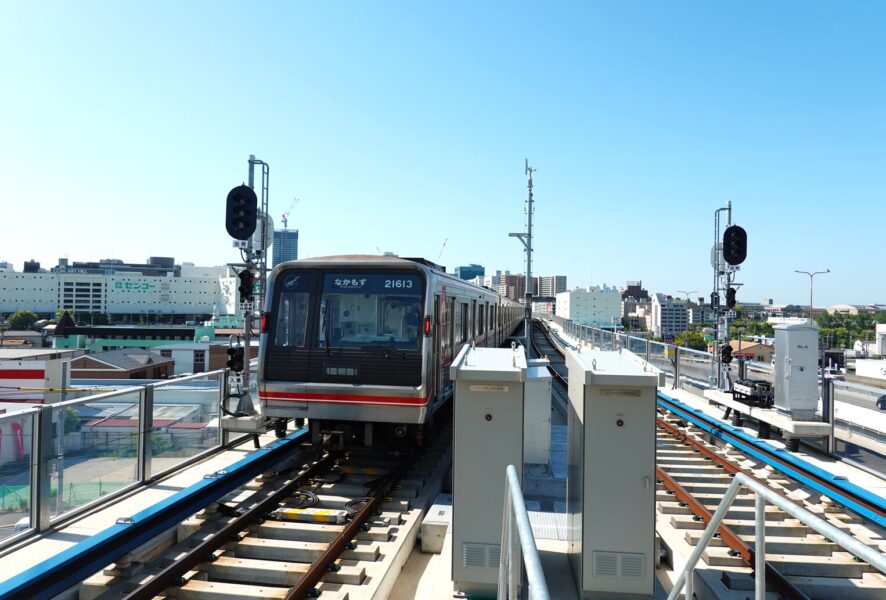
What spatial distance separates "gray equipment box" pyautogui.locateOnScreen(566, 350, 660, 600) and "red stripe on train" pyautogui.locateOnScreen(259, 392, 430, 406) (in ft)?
12.8

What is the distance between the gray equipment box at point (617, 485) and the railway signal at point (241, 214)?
7.03 meters

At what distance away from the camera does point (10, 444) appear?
5238 millimetres

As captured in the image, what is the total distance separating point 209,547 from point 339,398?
3.02 meters

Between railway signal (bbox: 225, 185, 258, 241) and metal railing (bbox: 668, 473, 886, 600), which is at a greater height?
railway signal (bbox: 225, 185, 258, 241)

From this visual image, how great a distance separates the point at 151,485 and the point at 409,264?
4.37m

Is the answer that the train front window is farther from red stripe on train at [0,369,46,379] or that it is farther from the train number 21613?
red stripe on train at [0,369,46,379]

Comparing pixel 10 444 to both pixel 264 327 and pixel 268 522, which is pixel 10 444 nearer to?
pixel 268 522

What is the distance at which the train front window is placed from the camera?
865 centimetres

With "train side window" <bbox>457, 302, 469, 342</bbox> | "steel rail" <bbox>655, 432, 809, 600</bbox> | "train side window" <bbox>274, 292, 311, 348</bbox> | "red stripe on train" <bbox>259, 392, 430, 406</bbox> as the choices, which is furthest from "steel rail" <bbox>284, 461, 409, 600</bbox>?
"train side window" <bbox>457, 302, 469, 342</bbox>

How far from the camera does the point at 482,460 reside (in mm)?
4918

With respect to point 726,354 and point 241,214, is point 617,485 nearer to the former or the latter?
point 241,214

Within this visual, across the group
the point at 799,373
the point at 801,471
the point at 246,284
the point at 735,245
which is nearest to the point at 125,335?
the point at 246,284

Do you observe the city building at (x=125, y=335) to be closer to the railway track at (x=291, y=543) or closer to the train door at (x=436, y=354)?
the train door at (x=436, y=354)

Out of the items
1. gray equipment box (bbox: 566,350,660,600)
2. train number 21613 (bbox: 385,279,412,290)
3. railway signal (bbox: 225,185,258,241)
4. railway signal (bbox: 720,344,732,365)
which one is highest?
railway signal (bbox: 225,185,258,241)
